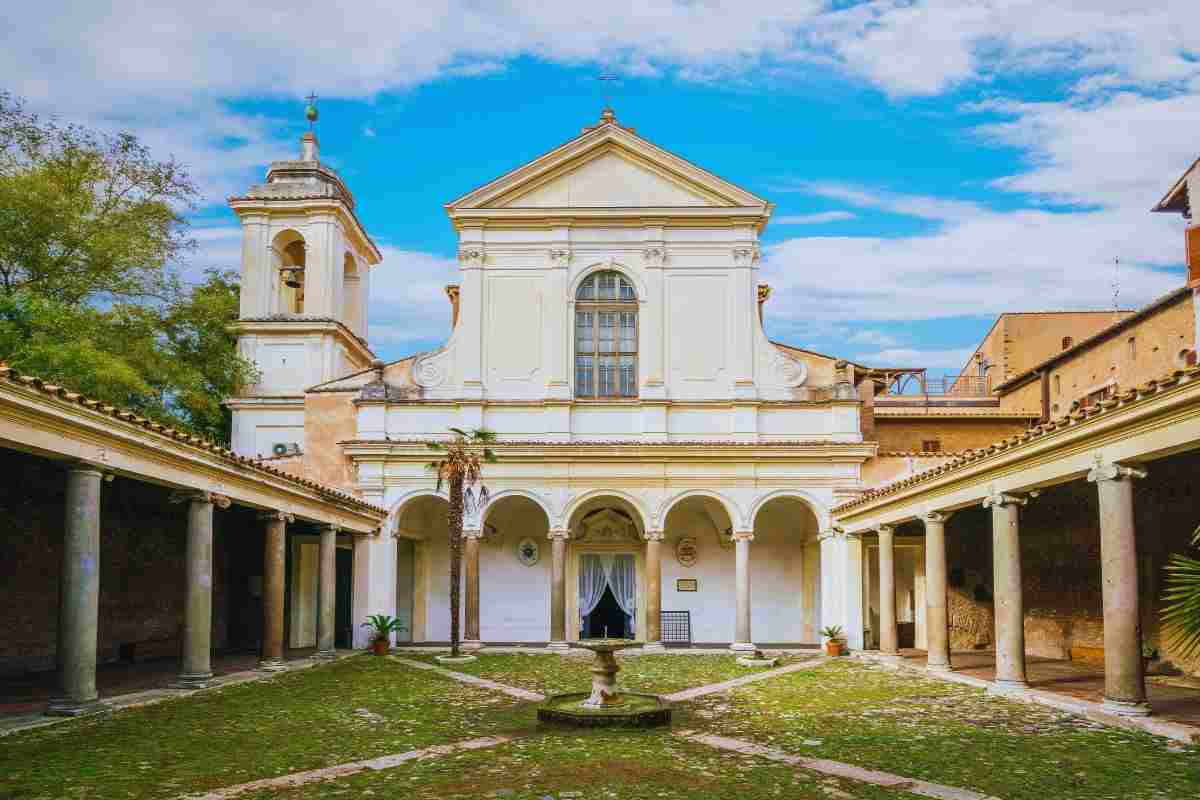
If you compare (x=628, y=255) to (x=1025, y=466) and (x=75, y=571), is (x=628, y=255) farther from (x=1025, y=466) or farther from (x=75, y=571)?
(x=75, y=571)

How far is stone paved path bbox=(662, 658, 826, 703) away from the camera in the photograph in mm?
16719

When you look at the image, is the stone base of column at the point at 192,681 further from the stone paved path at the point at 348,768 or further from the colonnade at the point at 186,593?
the stone paved path at the point at 348,768

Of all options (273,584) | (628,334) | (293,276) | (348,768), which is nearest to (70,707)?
(348,768)

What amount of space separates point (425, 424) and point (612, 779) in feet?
60.0

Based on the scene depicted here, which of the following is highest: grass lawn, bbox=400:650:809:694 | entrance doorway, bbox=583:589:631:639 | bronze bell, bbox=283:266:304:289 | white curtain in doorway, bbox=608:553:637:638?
bronze bell, bbox=283:266:304:289

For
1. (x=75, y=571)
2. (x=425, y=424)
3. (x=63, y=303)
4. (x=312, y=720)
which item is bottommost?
(x=312, y=720)

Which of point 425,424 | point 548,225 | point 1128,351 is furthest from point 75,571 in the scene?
point 1128,351

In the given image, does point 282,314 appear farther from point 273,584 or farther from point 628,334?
point 273,584

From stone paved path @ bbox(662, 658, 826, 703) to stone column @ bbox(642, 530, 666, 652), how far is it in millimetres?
3949

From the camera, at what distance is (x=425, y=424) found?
27.5 metres

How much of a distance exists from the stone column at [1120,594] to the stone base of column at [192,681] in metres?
12.1

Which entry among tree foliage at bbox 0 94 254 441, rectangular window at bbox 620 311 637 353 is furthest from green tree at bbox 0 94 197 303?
rectangular window at bbox 620 311 637 353

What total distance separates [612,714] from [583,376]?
15520 mm

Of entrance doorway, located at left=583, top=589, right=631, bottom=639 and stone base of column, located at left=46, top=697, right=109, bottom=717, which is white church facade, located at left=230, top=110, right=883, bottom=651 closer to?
entrance doorway, located at left=583, top=589, right=631, bottom=639
